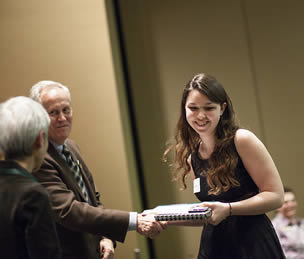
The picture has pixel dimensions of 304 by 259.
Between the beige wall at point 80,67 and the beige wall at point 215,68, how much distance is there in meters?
1.18

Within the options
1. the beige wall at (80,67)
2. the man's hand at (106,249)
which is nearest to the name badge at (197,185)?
the man's hand at (106,249)

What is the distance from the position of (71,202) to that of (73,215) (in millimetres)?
68

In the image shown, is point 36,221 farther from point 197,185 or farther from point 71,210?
point 197,185

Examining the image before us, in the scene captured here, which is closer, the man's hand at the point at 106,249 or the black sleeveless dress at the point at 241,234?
the black sleeveless dress at the point at 241,234

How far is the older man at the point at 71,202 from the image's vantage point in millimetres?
2174

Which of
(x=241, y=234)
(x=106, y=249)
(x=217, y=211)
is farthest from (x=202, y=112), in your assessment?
(x=106, y=249)

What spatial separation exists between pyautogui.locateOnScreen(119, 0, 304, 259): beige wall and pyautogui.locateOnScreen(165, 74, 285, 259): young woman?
2166mm

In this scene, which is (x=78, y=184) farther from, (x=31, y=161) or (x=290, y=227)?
(x=290, y=227)

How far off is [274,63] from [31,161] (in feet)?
11.0

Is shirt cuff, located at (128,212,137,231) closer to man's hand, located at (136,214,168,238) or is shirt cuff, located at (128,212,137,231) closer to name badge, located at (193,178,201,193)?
man's hand, located at (136,214,168,238)

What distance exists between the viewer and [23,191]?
1447 mm

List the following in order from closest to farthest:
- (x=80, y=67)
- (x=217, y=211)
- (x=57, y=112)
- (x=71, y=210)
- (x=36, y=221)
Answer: (x=36, y=221)
(x=217, y=211)
(x=71, y=210)
(x=57, y=112)
(x=80, y=67)

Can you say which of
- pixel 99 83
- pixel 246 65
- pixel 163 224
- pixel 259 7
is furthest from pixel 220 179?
pixel 259 7

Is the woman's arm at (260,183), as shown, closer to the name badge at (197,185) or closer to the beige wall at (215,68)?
the name badge at (197,185)
